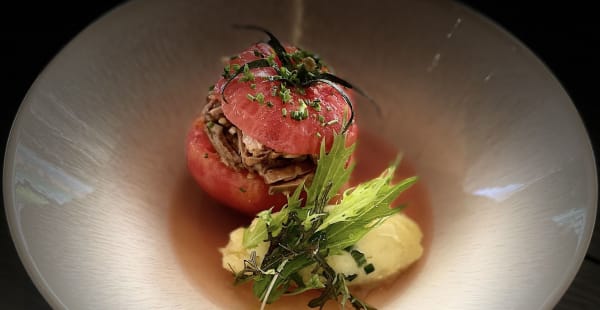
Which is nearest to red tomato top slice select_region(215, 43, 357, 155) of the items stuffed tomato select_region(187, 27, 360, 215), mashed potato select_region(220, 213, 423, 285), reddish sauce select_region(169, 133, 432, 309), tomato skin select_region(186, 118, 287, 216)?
stuffed tomato select_region(187, 27, 360, 215)

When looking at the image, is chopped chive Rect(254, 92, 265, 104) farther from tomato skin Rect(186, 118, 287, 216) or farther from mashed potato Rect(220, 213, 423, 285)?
mashed potato Rect(220, 213, 423, 285)

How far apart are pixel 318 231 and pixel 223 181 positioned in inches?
15.3

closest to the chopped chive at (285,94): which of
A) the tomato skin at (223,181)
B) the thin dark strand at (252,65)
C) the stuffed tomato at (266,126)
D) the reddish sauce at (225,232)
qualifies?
the stuffed tomato at (266,126)

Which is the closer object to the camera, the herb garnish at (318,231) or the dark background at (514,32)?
the herb garnish at (318,231)

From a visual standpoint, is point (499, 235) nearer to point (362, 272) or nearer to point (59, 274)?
point (362, 272)

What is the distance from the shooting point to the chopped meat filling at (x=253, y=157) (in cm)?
191

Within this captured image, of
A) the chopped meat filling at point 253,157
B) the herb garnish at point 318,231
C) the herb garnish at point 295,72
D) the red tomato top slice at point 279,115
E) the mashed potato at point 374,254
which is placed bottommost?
the mashed potato at point 374,254

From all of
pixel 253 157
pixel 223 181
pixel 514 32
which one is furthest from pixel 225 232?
pixel 514 32

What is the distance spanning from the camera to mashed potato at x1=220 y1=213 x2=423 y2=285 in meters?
1.90

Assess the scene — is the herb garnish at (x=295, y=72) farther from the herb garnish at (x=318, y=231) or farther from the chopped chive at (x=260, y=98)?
the herb garnish at (x=318, y=231)

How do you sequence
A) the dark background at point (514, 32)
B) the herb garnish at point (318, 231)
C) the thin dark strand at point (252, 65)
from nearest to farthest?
the herb garnish at point (318, 231) < the thin dark strand at point (252, 65) < the dark background at point (514, 32)

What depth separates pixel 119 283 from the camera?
1711 millimetres

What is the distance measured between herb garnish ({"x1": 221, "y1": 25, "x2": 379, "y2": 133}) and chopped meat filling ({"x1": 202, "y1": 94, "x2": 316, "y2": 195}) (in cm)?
12

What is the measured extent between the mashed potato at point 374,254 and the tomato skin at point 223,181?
11 cm
